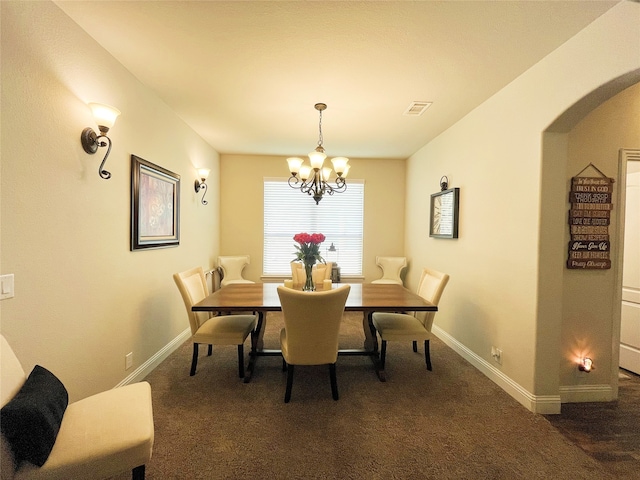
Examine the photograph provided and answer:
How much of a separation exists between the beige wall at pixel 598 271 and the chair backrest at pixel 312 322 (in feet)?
5.95

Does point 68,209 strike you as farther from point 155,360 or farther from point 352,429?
point 352,429

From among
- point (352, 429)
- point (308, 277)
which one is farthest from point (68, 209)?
point (352, 429)

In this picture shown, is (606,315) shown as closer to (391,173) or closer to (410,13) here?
(410,13)

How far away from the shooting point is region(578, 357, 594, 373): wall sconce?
86.1 inches

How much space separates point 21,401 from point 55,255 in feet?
2.86

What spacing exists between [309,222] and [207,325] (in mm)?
2750

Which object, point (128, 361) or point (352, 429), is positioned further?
point (128, 361)

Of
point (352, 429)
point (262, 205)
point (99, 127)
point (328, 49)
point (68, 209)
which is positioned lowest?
point (352, 429)

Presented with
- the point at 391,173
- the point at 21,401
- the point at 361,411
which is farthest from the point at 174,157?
the point at 391,173

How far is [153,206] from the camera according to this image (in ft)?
8.69

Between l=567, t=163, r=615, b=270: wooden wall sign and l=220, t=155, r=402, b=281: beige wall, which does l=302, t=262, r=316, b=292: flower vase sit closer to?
l=567, t=163, r=615, b=270: wooden wall sign

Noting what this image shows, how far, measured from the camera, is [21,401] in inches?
42.2

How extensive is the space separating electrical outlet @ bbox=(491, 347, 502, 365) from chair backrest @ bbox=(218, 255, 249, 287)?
3.48 m

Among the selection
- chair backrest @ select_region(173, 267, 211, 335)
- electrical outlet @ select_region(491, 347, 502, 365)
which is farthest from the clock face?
chair backrest @ select_region(173, 267, 211, 335)
